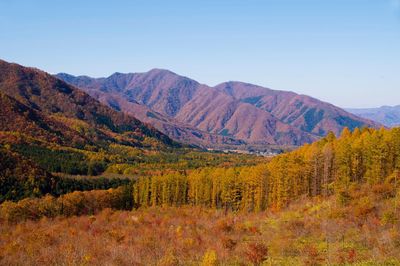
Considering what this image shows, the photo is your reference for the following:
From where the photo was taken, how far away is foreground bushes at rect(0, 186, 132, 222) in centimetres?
6738

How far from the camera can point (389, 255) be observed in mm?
25141

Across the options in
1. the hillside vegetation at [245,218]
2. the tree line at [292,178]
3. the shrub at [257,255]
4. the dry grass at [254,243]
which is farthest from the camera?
the tree line at [292,178]

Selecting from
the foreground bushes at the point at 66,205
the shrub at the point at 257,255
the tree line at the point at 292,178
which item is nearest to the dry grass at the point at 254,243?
the shrub at the point at 257,255

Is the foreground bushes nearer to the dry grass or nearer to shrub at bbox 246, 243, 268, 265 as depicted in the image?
the dry grass

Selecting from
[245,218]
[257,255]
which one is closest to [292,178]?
[245,218]

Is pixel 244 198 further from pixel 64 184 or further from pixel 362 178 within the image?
pixel 64 184

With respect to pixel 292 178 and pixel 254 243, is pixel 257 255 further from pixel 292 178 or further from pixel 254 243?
pixel 292 178

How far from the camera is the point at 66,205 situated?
75938mm

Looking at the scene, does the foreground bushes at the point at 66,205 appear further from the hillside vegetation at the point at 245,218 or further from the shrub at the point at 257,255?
the shrub at the point at 257,255

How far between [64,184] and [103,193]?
25744 millimetres

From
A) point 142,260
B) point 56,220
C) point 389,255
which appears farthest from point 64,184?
point 389,255

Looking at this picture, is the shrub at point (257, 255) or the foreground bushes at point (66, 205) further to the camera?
the foreground bushes at point (66, 205)

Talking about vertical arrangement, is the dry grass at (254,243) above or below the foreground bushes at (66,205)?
above

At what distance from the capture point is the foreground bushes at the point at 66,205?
6738 centimetres
